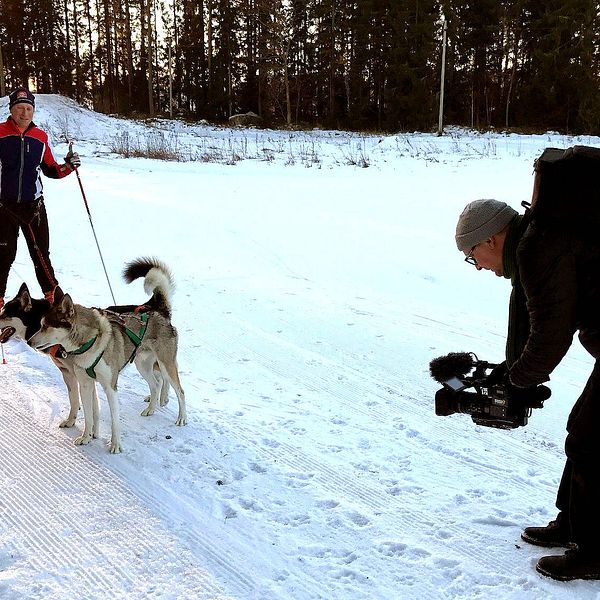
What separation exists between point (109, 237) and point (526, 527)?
797cm

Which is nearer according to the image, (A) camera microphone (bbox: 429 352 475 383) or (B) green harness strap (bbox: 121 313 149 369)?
(A) camera microphone (bbox: 429 352 475 383)

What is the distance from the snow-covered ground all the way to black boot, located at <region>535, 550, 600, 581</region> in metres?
0.05

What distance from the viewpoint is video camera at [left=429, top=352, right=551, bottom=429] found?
2.41 metres

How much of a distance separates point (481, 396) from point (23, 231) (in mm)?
4669

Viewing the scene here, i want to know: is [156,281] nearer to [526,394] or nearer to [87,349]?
[87,349]

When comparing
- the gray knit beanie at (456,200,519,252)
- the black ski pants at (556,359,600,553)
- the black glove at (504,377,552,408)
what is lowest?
the black ski pants at (556,359,600,553)

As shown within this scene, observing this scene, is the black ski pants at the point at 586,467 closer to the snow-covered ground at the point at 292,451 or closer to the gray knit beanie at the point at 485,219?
the snow-covered ground at the point at 292,451

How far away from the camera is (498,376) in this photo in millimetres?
2541

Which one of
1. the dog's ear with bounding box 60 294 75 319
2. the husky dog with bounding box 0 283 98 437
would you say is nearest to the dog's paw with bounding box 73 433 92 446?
the husky dog with bounding box 0 283 98 437

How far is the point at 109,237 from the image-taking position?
30.5 ft

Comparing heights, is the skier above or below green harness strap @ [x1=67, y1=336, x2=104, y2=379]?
above

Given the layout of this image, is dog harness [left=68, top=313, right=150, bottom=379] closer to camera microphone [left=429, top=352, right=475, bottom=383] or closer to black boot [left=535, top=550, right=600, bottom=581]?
camera microphone [left=429, top=352, right=475, bottom=383]

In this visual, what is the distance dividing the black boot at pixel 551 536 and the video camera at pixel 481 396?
0.58m

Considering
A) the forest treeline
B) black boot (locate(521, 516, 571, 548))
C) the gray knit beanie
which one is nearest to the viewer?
the gray knit beanie
